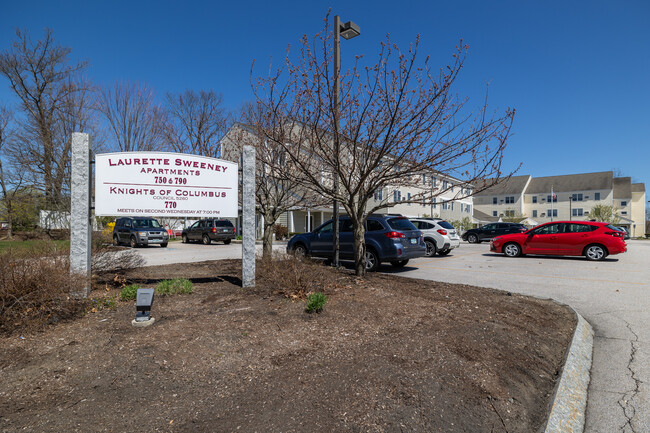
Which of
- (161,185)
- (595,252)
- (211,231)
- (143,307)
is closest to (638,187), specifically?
(595,252)

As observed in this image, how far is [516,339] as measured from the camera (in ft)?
14.1

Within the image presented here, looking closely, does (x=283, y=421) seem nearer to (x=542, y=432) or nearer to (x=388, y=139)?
(x=542, y=432)

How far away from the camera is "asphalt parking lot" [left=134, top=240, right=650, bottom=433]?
128 inches

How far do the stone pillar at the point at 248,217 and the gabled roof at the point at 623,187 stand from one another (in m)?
78.0

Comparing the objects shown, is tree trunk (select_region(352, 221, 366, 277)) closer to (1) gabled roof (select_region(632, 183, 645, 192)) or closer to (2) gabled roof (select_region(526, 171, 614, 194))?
(2) gabled roof (select_region(526, 171, 614, 194))

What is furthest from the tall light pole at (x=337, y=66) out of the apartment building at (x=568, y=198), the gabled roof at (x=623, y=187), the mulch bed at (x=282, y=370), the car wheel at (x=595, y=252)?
the gabled roof at (x=623, y=187)

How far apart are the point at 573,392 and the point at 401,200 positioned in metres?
6.19

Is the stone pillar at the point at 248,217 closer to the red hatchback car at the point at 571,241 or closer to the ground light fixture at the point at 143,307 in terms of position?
the ground light fixture at the point at 143,307

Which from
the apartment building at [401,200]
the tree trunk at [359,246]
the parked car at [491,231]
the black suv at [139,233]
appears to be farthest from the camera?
the parked car at [491,231]

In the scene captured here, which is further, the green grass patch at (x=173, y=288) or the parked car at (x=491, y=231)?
the parked car at (x=491, y=231)

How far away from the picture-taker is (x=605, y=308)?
6641 mm

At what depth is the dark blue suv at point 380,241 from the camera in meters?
10.0

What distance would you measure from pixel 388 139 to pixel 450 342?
3.22 meters

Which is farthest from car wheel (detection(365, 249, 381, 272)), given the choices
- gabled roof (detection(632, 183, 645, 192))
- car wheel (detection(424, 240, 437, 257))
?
gabled roof (detection(632, 183, 645, 192))
